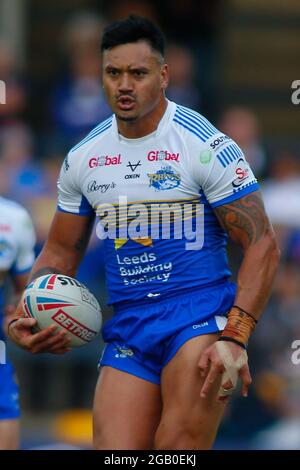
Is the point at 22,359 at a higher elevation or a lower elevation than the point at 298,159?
lower

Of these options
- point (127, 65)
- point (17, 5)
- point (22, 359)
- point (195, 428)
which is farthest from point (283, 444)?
point (17, 5)

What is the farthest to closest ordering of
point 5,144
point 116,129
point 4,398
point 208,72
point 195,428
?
point 208,72, point 5,144, point 4,398, point 116,129, point 195,428

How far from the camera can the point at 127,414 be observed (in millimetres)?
6262

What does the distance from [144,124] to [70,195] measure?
24.7 inches

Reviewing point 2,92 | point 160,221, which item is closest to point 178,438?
point 160,221

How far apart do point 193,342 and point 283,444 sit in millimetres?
4575

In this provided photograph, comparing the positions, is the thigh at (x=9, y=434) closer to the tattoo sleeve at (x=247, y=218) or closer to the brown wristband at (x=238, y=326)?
the brown wristband at (x=238, y=326)

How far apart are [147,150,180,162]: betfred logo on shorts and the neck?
135 millimetres

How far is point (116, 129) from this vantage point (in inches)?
258

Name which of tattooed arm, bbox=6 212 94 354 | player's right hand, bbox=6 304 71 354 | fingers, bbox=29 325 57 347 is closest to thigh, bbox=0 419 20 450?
tattooed arm, bbox=6 212 94 354

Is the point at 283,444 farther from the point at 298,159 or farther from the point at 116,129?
the point at 116,129

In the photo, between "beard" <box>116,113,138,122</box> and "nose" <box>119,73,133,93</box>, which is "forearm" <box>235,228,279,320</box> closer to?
"beard" <box>116,113,138,122</box>

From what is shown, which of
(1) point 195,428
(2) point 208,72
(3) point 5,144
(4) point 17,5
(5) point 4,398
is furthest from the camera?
(4) point 17,5

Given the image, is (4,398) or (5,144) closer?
(4,398)
